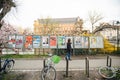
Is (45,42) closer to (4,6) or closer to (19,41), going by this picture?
(19,41)

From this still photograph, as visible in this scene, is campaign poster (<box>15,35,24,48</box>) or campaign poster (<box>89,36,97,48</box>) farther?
campaign poster (<box>89,36,97,48</box>)

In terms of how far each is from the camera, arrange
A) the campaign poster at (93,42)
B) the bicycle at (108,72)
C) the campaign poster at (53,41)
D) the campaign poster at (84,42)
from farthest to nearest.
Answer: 1. the campaign poster at (93,42)
2. the campaign poster at (84,42)
3. the campaign poster at (53,41)
4. the bicycle at (108,72)

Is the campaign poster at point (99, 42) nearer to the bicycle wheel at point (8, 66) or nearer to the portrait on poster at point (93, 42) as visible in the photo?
the portrait on poster at point (93, 42)

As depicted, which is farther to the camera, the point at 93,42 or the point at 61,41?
the point at 93,42

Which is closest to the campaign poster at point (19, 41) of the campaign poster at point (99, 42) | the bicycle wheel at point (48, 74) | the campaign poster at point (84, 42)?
the campaign poster at point (84, 42)

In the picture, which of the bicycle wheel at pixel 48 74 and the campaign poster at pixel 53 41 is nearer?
the bicycle wheel at pixel 48 74

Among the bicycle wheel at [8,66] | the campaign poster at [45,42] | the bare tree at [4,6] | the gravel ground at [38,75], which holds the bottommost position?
the gravel ground at [38,75]

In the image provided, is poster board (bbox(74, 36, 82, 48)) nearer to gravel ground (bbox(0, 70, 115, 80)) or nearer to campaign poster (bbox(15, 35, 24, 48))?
campaign poster (bbox(15, 35, 24, 48))

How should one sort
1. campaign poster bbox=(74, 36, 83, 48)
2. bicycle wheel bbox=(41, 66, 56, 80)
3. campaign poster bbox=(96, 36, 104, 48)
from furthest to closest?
campaign poster bbox=(96, 36, 104, 48)
campaign poster bbox=(74, 36, 83, 48)
bicycle wheel bbox=(41, 66, 56, 80)

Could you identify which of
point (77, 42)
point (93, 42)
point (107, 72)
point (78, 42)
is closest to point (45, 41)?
point (77, 42)

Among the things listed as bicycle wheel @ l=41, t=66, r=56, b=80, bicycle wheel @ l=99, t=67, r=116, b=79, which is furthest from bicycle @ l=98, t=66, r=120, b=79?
bicycle wheel @ l=41, t=66, r=56, b=80

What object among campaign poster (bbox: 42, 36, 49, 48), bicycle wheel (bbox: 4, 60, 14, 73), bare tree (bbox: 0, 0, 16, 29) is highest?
bare tree (bbox: 0, 0, 16, 29)

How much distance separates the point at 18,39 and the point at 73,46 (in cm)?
563

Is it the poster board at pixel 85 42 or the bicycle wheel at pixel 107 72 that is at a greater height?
the poster board at pixel 85 42
